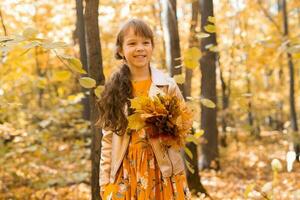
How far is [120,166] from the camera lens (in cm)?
264

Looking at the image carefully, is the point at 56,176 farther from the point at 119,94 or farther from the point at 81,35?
the point at 119,94

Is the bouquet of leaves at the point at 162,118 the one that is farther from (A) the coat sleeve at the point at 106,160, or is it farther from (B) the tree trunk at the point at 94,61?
(B) the tree trunk at the point at 94,61

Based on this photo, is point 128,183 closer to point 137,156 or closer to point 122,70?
point 137,156

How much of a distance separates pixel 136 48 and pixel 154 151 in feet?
2.23

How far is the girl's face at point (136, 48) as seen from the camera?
2670 millimetres

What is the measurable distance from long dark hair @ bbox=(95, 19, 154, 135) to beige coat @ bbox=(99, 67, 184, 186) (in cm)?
8

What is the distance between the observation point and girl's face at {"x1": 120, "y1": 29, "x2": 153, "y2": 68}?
267 centimetres

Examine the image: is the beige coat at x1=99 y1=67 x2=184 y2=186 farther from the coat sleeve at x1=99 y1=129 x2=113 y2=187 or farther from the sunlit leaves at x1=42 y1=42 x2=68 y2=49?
the sunlit leaves at x1=42 y1=42 x2=68 y2=49

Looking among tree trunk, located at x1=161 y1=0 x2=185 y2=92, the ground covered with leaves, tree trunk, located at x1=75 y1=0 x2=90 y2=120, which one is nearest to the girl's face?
tree trunk, located at x1=75 y1=0 x2=90 y2=120

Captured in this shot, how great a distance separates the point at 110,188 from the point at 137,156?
27 cm

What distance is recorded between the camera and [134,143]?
2.63 meters

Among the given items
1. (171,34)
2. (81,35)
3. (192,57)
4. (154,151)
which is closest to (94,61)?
(192,57)

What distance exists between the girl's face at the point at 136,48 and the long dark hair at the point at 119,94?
3cm

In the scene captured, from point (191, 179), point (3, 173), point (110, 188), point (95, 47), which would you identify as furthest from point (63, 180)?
point (110, 188)
